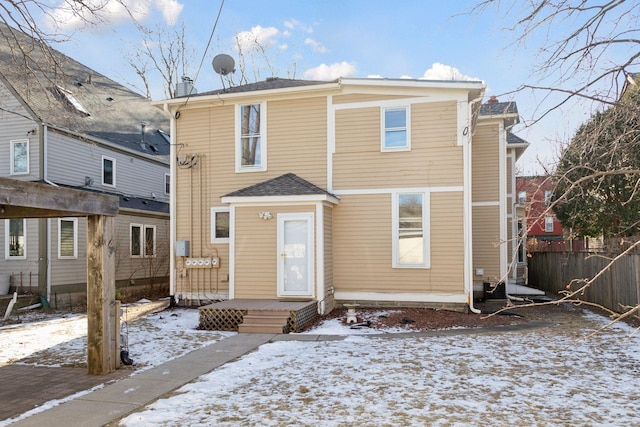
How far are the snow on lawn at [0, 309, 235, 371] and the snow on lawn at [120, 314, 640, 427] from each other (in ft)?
4.84

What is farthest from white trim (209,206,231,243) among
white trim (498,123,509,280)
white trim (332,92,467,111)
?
white trim (498,123,509,280)

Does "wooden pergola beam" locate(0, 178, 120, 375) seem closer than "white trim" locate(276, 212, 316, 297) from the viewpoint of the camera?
Yes

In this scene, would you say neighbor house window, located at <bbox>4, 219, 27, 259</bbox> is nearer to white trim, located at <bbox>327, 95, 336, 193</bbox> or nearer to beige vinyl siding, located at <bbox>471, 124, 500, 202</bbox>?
white trim, located at <bbox>327, 95, 336, 193</bbox>

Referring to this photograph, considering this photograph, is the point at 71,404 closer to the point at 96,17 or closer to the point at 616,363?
the point at 96,17

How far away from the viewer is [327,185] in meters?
11.2

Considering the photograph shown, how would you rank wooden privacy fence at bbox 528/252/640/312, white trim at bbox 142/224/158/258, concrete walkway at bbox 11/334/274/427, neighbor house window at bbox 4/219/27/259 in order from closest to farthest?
concrete walkway at bbox 11/334/274/427 < wooden privacy fence at bbox 528/252/640/312 < neighbor house window at bbox 4/219/27/259 < white trim at bbox 142/224/158/258

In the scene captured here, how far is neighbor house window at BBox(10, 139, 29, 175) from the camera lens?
41.9 feet

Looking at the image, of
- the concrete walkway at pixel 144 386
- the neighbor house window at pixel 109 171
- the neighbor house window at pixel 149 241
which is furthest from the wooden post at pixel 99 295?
the neighbor house window at pixel 149 241

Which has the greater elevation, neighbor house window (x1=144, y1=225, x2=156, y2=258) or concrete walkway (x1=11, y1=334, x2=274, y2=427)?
neighbor house window (x1=144, y1=225, x2=156, y2=258)

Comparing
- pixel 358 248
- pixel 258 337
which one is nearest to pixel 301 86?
pixel 358 248

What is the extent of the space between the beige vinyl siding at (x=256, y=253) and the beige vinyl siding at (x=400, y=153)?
6.21 feet

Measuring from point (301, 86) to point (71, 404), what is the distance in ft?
28.2

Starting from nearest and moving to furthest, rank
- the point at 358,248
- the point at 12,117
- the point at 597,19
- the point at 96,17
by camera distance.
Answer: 1. the point at 597,19
2. the point at 96,17
3. the point at 358,248
4. the point at 12,117

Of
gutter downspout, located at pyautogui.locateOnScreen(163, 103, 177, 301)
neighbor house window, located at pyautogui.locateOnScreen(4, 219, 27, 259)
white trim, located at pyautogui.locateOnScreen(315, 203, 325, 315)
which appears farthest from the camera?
neighbor house window, located at pyautogui.locateOnScreen(4, 219, 27, 259)
